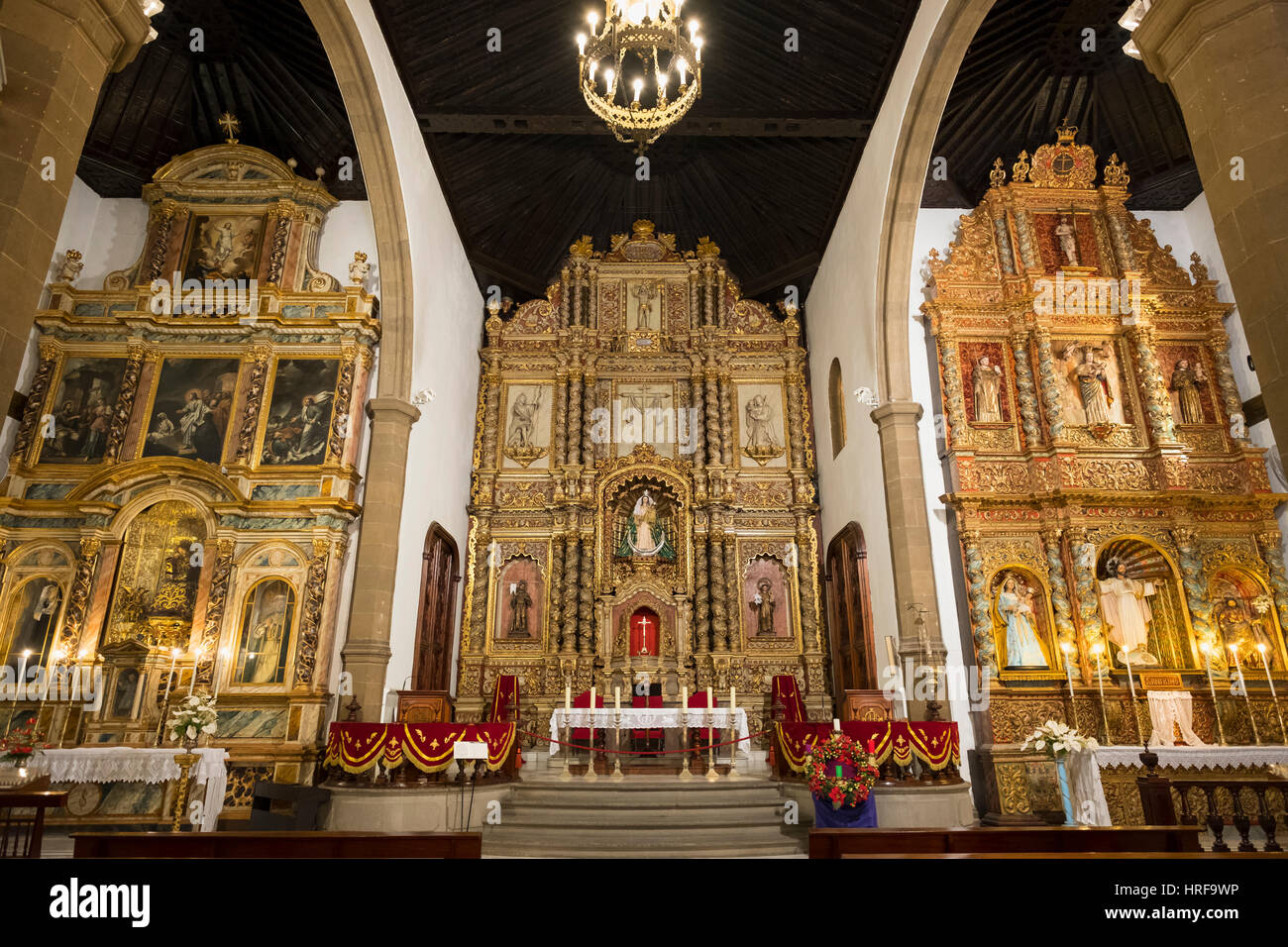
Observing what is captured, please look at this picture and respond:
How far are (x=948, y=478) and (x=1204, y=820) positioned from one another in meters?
5.32

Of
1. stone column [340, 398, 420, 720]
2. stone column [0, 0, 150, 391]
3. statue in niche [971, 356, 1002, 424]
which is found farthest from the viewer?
statue in niche [971, 356, 1002, 424]

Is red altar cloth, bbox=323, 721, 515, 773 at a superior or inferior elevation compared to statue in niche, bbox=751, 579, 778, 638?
inferior

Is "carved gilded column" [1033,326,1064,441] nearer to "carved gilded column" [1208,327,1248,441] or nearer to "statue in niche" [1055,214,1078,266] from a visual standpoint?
"statue in niche" [1055,214,1078,266]

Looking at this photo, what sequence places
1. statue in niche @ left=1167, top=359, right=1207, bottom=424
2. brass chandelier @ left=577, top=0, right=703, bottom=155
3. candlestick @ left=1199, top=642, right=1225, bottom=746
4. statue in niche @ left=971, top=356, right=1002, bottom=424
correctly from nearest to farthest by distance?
brass chandelier @ left=577, top=0, right=703, bottom=155
candlestick @ left=1199, top=642, right=1225, bottom=746
statue in niche @ left=971, top=356, right=1002, bottom=424
statue in niche @ left=1167, top=359, right=1207, bottom=424

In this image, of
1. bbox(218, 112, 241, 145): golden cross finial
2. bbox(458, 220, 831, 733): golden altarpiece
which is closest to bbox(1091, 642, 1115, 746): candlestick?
bbox(458, 220, 831, 733): golden altarpiece

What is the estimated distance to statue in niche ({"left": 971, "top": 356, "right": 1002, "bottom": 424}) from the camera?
11.7 metres

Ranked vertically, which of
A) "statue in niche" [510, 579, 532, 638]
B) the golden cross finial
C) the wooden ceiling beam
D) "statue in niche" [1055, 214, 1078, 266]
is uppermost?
the golden cross finial

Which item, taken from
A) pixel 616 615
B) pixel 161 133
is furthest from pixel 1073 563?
pixel 161 133

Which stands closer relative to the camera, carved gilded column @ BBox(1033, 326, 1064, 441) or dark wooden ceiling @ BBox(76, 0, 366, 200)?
dark wooden ceiling @ BBox(76, 0, 366, 200)

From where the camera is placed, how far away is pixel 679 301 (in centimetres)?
1669

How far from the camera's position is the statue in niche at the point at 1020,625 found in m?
10.5

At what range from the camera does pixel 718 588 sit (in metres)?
14.5

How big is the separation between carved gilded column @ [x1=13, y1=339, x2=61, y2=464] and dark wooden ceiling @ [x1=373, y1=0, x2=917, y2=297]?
669 centimetres
